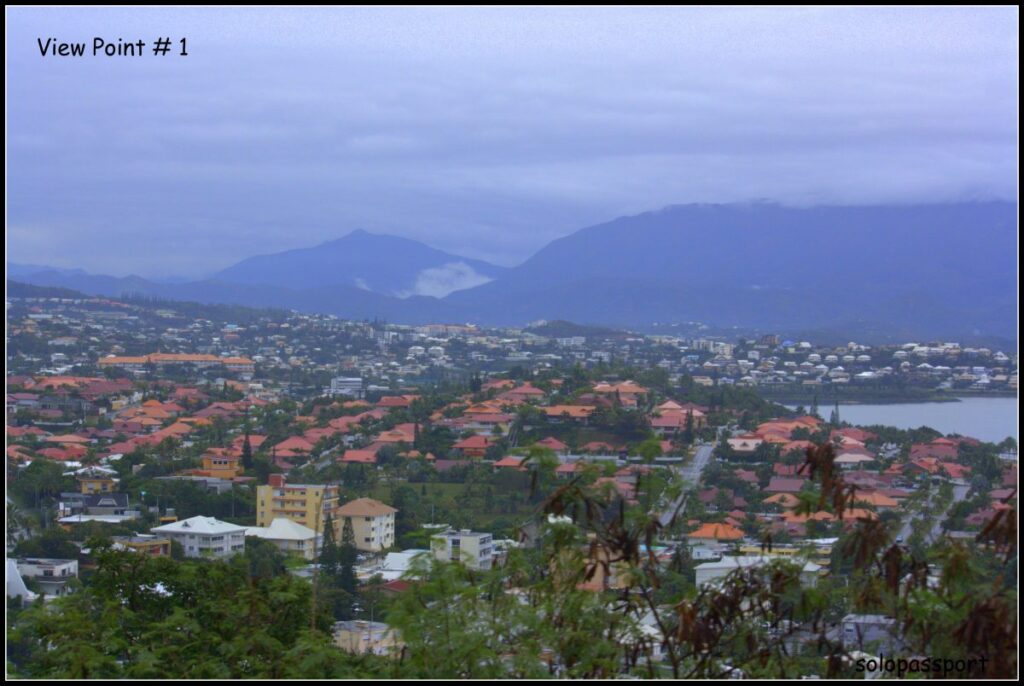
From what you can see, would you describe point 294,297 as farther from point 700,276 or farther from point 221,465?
point 221,465

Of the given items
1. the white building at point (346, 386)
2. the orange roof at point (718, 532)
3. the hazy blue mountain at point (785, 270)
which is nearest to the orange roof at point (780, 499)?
the orange roof at point (718, 532)

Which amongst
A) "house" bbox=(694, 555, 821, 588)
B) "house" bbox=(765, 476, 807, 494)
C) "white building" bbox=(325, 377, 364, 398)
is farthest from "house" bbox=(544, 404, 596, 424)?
"white building" bbox=(325, 377, 364, 398)

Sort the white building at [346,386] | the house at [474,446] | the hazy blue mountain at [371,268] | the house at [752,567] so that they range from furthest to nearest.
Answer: the hazy blue mountain at [371,268]
the white building at [346,386]
the house at [474,446]
the house at [752,567]

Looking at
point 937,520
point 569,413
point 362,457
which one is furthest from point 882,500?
point 362,457

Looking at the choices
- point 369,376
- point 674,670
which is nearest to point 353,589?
point 674,670

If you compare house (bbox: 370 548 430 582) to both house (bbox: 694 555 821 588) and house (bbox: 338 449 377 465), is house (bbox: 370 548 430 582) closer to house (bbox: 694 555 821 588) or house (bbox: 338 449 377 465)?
house (bbox: 694 555 821 588)

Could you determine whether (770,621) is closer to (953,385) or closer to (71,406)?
(953,385)

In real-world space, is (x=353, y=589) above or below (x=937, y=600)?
below

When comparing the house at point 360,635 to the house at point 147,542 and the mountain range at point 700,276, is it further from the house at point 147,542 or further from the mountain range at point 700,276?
the mountain range at point 700,276
